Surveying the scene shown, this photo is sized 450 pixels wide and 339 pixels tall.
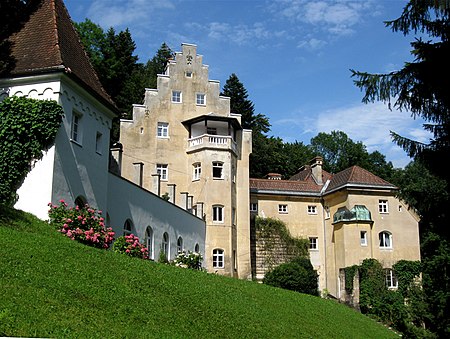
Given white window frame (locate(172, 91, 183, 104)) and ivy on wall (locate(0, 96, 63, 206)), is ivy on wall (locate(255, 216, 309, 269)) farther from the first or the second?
ivy on wall (locate(0, 96, 63, 206))

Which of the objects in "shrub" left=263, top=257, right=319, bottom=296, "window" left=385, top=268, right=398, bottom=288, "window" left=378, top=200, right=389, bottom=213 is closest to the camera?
"shrub" left=263, top=257, right=319, bottom=296

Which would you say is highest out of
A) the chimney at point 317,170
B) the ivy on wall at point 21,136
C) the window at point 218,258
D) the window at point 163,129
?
the window at point 163,129

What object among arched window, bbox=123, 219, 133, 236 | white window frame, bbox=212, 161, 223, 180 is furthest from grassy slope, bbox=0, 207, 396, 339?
white window frame, bbox=212, 161, 223, 180

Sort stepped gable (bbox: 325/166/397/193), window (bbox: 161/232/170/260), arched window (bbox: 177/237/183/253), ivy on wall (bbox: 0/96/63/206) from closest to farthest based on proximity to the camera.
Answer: ivy on wall (bbox: 0/96/63/206), window (bbox: 161/232/170/260), arched window (bbox: 177/237/183/253), stepped gable (bbox: 325/166/397/193)

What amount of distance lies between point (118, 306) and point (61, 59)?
1025 centimetres

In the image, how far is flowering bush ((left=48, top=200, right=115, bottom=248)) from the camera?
1903 cm

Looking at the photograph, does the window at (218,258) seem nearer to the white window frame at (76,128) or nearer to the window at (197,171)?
the window at (197,171)

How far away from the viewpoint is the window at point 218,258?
4028 cm

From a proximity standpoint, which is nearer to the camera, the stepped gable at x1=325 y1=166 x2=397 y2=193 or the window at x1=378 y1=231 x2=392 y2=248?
the window at x1=378 y1=231 x2=392 y2=248

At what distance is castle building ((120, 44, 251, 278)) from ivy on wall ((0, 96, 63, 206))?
20.4m

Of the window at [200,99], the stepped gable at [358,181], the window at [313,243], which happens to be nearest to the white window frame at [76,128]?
the window at [200,99]

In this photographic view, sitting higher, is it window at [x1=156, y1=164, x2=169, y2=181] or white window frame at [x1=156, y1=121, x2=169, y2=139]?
white window frame at [x1=156, y1=121, x2=169, y2=139]

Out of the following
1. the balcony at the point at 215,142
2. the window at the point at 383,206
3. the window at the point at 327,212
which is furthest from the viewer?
the window at the point at 327,212

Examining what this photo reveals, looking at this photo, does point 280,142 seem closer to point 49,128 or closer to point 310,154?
point 310,154
